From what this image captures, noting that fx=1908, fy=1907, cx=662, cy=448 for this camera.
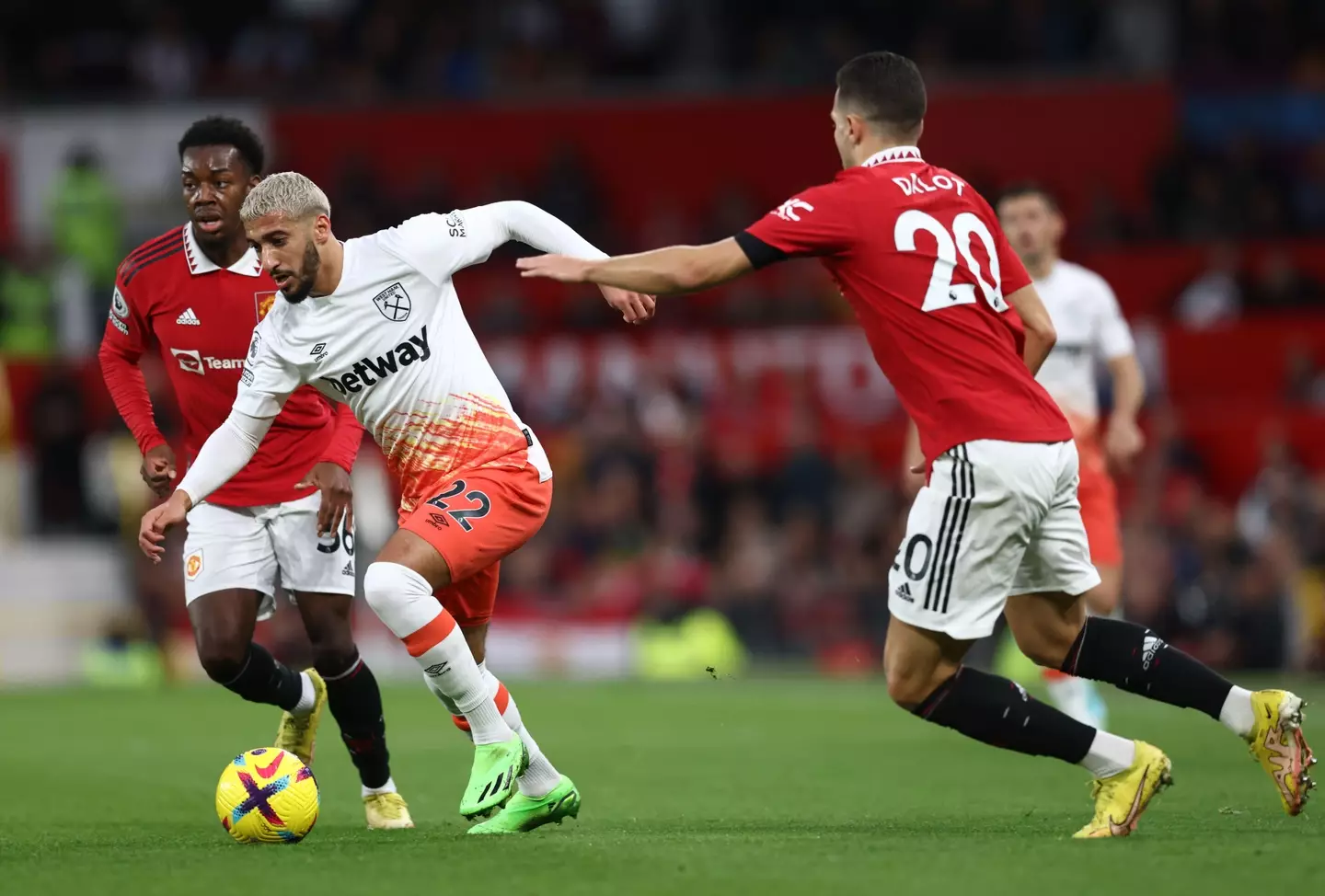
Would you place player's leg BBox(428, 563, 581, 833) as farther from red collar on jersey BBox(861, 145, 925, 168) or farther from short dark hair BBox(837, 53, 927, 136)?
short dark hair BBox(837, 53, 927, 136)

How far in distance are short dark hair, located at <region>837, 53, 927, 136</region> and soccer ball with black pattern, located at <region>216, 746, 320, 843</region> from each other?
123 inches

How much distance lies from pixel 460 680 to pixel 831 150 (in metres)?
Result: 17.3

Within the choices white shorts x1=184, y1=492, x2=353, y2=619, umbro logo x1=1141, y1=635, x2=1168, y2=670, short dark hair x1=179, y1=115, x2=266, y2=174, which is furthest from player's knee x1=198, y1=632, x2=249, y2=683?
umbro logo x1=1141, y1=635, x2=1168, y2=670

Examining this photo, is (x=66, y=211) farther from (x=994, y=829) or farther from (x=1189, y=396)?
(x=994, y=829)

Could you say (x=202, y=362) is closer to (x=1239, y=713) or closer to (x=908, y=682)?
(x=908, y=682)

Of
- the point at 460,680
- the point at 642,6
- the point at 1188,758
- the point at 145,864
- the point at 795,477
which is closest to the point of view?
the point at 145,864

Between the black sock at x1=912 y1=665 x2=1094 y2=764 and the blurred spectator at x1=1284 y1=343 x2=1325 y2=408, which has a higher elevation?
the blurred spectator at x1=1284 y1=343 x2=1325 y2=408

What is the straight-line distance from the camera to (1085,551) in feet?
21.7

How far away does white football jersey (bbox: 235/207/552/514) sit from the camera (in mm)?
7020

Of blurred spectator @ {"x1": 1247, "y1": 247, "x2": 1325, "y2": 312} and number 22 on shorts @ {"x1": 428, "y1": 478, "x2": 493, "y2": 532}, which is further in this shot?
blurred spectator @ {"x1": 1247, "y1": 247, "x2": 1325, "y2": 312}

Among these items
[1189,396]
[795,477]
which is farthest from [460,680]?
[1189,396]

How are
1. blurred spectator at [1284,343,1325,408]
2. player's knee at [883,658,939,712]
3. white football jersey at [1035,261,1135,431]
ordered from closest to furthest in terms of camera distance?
player's knee at [883,658,939,712] → white football jersey at [1035,261,1135,431] → blurred spectator at [1284,343,1325,408]

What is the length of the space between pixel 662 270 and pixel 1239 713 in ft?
8.51

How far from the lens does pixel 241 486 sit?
26.2 feet
